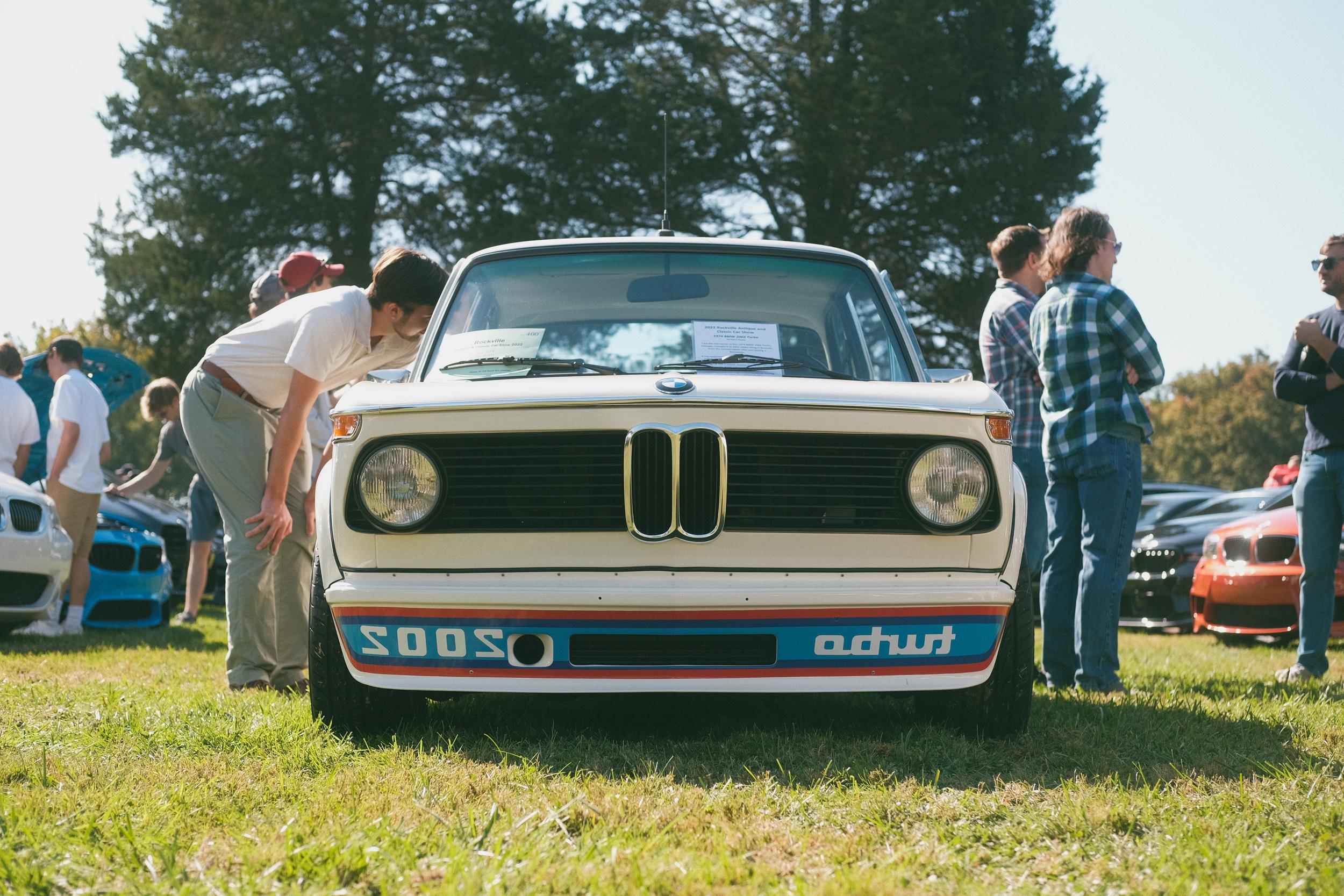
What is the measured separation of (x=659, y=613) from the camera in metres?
3.05

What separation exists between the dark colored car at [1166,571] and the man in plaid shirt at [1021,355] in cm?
439

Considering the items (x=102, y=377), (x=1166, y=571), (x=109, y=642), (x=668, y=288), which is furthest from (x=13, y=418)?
(x=1166, y=571)

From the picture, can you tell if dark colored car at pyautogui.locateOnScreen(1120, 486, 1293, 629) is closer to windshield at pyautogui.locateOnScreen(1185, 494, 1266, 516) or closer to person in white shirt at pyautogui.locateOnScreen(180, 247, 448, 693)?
windshield at pyautogui.locateOnScreen(1185, 494, 1266, 516)

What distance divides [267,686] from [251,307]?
2.28 meters

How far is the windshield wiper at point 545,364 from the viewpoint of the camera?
11.8 ft

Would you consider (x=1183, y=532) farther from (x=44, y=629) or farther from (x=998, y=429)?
(x=44, y=629)

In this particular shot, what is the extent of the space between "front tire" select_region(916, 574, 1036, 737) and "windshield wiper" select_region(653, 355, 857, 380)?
0.85m

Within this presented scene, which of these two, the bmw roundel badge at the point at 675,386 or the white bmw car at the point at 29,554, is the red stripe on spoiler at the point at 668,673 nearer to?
the bmw roundel badge at the point at 675,386

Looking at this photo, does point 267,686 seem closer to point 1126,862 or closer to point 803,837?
point 803,837

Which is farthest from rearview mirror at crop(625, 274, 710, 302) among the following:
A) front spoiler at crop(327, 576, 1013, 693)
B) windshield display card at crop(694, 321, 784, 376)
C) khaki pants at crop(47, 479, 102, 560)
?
khaki pants at crop(47, 479, 102, 560)

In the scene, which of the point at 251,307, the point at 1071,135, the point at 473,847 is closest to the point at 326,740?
the point at 473,847

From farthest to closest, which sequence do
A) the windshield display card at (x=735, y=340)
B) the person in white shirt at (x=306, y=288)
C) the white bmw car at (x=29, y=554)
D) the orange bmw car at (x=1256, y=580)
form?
the orange bmw car at (x=1256, y=580) → the white bmw car at (x=29, y=554) → the person in white shirt at (x=306, y=288) → the windshield display card at (x=735, y=340)

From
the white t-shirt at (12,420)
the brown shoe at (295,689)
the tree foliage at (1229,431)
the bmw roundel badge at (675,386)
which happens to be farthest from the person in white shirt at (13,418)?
the tree foliage at (1229,431)

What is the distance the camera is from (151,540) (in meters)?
8.77
